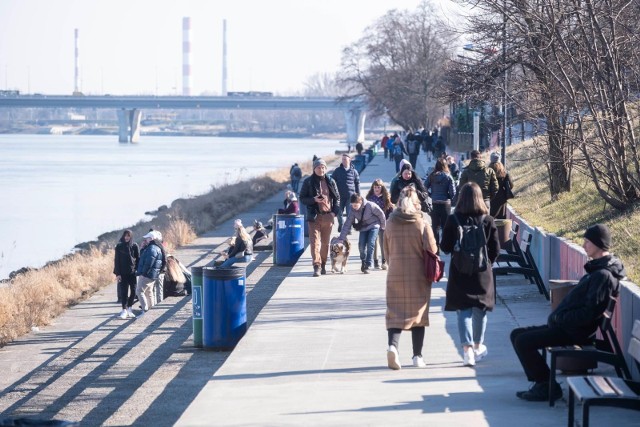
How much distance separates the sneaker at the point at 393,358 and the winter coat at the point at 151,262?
951 centimetres

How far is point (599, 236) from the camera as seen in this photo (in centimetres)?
870

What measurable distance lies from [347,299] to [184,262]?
46.5ft

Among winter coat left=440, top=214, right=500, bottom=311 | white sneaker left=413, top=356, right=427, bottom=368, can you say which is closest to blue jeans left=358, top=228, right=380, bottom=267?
white sneaker left=413, top=356, right=427, bottom=368

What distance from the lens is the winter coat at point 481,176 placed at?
1894 centimetres

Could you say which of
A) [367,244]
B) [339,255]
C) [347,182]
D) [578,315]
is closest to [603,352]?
[578,315]

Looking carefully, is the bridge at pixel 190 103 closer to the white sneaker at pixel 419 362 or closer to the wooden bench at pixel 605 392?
the white sneaker at pixel 419 362

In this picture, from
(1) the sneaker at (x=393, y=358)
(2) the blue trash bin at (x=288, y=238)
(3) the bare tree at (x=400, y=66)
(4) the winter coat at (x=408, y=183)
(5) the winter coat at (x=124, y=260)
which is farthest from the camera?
(3) the bare tree at (x=400, y=66)

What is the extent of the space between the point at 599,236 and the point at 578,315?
627mm

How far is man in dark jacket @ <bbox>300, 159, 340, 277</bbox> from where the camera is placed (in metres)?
17.5

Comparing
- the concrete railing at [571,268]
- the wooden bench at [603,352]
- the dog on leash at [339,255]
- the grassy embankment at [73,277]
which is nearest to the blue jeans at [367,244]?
the dog on leash at [339,255]

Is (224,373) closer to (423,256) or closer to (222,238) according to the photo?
(423,256)

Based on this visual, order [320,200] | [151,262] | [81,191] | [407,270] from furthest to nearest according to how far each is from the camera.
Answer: [81,191]
[151,262]
[320,200]
[407,270]

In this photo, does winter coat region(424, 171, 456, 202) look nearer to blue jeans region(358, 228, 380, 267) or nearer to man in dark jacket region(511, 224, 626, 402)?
blue jeans region(358, 228, 380, 267)

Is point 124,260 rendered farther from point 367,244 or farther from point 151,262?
point 367,244
